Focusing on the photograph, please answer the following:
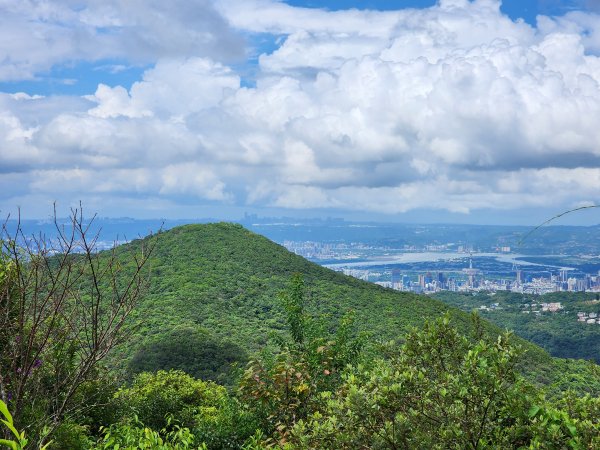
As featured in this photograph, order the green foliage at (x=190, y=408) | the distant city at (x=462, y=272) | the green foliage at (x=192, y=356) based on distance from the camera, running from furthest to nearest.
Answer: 1. the distant city at (x=462, y=272)
2. the green foliage at (x=192, y=356)
3. the green foliage at (x=190, y=408)

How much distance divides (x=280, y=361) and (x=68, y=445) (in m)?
2.93

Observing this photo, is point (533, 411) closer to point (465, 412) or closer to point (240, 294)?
point (465, 412)

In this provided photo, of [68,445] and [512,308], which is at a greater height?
[68,445]

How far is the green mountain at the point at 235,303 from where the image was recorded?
23672mm

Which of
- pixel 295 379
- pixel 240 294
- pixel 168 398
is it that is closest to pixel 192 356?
pixel 168 398

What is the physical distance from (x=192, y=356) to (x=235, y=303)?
34.6ft

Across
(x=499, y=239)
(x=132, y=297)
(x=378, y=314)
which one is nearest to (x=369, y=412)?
(x=132, y=297)

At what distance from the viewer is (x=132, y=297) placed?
5.23 metres

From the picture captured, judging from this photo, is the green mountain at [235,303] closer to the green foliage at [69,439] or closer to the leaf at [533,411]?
the green foliage at [69,439]

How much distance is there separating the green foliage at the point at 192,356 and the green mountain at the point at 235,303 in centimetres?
4

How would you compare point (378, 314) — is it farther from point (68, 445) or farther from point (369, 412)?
point (369, 412)

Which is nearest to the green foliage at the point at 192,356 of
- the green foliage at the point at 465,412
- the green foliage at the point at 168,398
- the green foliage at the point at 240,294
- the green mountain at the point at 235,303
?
the green mountain at the point at 235,303

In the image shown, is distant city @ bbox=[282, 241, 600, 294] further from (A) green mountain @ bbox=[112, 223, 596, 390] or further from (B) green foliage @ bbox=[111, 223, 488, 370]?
(A) green mountain @ bbox=[112, 223, 596, 390]

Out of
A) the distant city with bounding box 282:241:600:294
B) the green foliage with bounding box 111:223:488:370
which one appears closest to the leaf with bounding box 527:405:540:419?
the green foliage with bounding box 111:223:488:370
